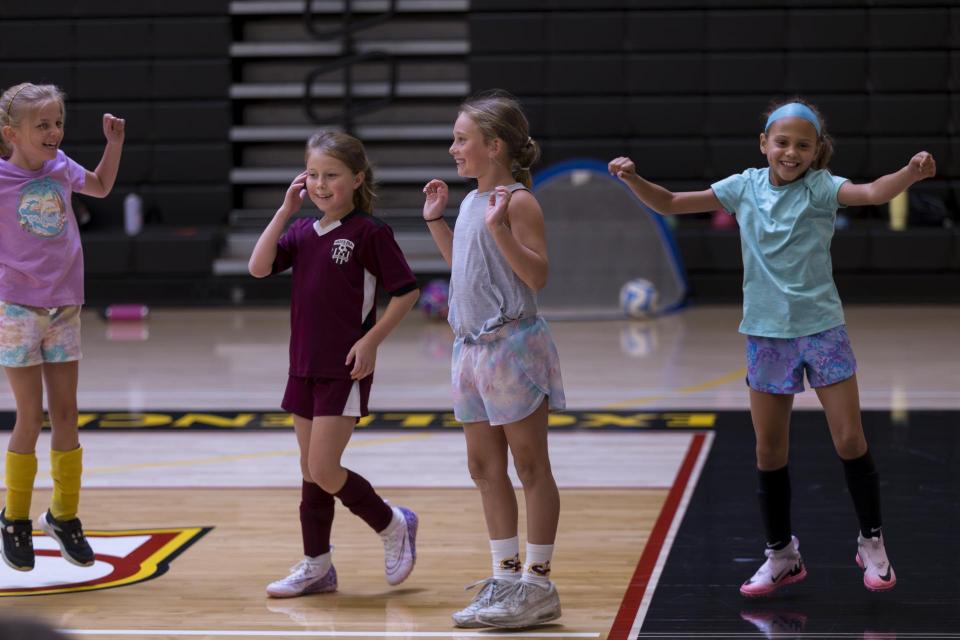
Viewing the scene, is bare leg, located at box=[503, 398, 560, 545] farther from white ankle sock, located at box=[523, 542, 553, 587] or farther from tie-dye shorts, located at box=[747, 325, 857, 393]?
tie-dye shorts, located at box=[747, 325, 857, 393]

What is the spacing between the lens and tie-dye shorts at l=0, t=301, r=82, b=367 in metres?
3.55

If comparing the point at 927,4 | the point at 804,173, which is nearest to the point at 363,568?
the point at 804,173

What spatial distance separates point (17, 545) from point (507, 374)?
4.72 ft

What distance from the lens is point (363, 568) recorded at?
3797 mm

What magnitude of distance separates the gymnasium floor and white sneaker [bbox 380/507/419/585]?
53 millimetres

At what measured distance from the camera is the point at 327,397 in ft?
11.2

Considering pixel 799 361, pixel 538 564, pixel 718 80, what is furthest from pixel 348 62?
pixel 538 564

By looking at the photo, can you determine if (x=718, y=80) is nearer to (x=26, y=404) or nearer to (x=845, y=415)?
(x=845, y=415)

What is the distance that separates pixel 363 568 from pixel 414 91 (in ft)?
26.3

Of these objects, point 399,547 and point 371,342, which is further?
point 399,547

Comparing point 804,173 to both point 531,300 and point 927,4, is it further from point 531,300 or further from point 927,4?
point 927,4

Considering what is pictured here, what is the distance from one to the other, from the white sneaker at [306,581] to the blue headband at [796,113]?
157 centimetres

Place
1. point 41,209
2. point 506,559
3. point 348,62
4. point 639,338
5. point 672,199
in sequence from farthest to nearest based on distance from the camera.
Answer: point 348,62 < point 639,338 < point 41,209 < point 672,199 < point 506,559

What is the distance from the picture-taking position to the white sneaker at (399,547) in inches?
140
